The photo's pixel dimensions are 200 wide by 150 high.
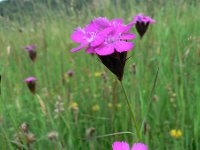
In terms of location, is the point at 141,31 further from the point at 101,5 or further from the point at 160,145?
the point at 101,5

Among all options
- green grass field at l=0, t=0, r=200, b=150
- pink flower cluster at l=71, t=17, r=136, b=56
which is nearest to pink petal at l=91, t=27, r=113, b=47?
pink flower cluster at l=71, t=17, r=136, b=56

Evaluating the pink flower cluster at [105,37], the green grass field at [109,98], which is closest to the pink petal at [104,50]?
the pink flower cluster at [105,37]

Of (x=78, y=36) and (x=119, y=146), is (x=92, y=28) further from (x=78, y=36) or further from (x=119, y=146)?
(x=119, y=146)

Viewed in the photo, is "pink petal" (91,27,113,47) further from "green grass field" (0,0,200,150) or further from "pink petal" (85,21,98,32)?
"green grass field" (0,0,200,150)

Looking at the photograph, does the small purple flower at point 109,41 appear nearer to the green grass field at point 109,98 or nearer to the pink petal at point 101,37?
the pink petal at point 101,37

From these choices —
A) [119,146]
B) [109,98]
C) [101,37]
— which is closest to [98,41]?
[101,37]

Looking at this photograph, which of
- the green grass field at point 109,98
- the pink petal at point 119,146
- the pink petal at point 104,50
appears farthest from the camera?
the green grass field at point 109,98
